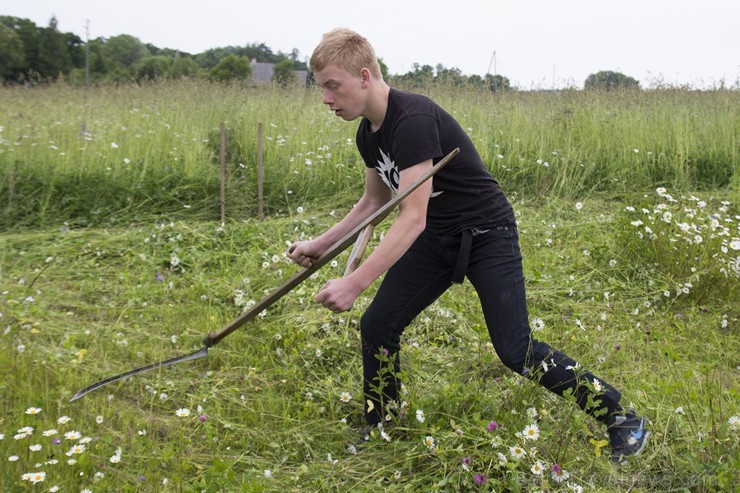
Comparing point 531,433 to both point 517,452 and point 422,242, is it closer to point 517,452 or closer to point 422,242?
point 517,452

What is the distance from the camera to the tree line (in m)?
8.80

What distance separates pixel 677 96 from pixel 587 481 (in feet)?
23.8

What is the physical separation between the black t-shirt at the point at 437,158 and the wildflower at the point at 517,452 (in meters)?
0.72

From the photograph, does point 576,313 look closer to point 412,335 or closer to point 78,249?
point 412,335

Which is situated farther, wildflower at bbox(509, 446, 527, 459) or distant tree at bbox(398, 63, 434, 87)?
distant tree at bbox(398, 63, 434, 87)

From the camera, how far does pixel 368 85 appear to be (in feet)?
6.85

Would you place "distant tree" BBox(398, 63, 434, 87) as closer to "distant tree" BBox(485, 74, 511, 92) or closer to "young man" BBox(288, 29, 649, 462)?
"distant tree" BBox(485, 74, 511, 92)

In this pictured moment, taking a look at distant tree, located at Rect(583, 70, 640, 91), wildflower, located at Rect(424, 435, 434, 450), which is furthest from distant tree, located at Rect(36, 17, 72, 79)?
wildflower, located at Rect(424, 435, 434, 450)

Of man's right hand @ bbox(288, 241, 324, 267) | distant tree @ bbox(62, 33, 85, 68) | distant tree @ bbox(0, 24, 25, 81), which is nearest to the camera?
man's right hand @ bbox(288, 241, 324, 267)

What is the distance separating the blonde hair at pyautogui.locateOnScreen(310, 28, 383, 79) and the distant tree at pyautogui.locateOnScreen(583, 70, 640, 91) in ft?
23.3

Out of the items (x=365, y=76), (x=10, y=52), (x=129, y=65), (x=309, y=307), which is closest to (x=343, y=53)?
(x=365, y=76)

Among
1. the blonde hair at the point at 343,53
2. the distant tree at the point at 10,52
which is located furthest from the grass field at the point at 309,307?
the distant tree at the point at 10,52

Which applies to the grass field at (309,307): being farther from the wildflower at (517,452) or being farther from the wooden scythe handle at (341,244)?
the wooden scythe handle at (341,244)

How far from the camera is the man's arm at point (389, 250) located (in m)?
1.94
